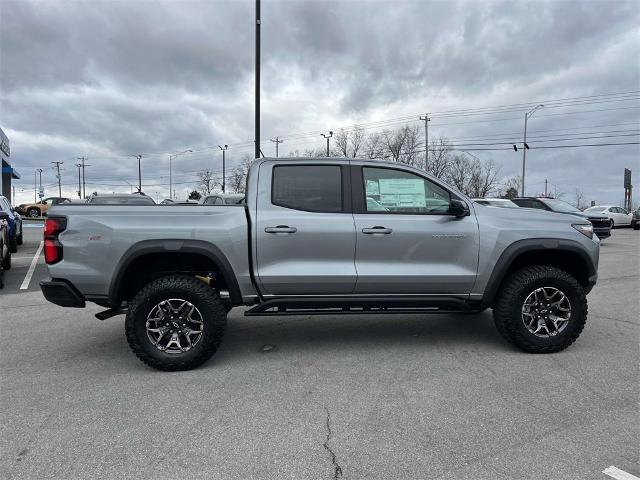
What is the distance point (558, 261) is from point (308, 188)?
2.80m

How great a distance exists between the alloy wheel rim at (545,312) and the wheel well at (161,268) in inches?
119

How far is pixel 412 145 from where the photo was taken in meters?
56.3

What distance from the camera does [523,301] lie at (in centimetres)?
460

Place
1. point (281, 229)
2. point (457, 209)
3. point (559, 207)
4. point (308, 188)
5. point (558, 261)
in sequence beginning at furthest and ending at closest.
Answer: point (559, 207)
point (558, 261)
point (308, 188)
point (457, 209)
point (281, 229)

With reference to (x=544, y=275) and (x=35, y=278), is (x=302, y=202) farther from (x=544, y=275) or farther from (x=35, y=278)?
(x=35, y=278)

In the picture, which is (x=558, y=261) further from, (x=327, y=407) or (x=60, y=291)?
(x=60, y=291)

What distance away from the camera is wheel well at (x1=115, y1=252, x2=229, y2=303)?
4367 mm

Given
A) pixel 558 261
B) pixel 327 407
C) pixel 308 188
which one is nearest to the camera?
pixel 327 407

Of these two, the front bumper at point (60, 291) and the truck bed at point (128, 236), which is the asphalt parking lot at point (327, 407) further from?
the truck bed at point (128, 236)

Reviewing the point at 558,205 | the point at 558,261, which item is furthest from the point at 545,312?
the point at 558,205

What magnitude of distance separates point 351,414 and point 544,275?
2516mm

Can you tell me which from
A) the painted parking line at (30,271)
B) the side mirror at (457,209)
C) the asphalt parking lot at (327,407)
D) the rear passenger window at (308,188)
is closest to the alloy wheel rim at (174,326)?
the asphalt parking lot at (327,407)

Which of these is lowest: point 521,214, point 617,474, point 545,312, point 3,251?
point 617,474

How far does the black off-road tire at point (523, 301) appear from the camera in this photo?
15.1 ft
